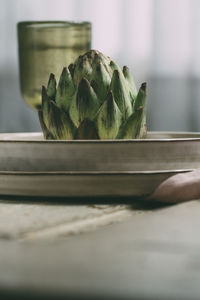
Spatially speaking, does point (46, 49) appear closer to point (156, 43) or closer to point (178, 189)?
point (178, 189)

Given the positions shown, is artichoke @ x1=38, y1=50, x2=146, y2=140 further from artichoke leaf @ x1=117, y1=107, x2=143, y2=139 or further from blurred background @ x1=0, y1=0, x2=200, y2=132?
blurred background @ x1=0, y1=0, x2=200, y2=132

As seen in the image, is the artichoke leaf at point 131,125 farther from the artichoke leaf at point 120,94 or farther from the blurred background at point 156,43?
the blurred background at point 156,43

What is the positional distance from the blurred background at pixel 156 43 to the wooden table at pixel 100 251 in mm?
1343

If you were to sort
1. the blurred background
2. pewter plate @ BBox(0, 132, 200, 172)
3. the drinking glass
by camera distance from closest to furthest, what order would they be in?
pewter plate @ BBox(0, 132, 200, 172)
the drinking glass
the blurred background

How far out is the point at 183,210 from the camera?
417 mm

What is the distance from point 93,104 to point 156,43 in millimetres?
1325

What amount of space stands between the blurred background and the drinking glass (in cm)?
95

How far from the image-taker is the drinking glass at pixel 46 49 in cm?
74

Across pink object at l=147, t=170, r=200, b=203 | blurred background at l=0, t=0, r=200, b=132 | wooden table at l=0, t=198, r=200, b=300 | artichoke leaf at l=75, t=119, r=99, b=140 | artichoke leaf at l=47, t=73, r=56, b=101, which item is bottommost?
wooden table at l=0, t=198, r=200, b=300

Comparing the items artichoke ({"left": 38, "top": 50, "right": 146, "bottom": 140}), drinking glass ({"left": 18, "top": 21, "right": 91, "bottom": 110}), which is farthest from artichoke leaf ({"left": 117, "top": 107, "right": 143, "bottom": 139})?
drinking glass ({"left": 18, "top": 21, "right": 91, "bottom": 110})

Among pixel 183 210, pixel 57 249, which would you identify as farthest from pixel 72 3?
pixel 57 249

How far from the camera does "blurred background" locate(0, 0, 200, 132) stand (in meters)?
1.73

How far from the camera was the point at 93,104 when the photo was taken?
48 centimetres

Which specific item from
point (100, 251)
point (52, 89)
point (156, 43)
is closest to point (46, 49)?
point (52, 89)
